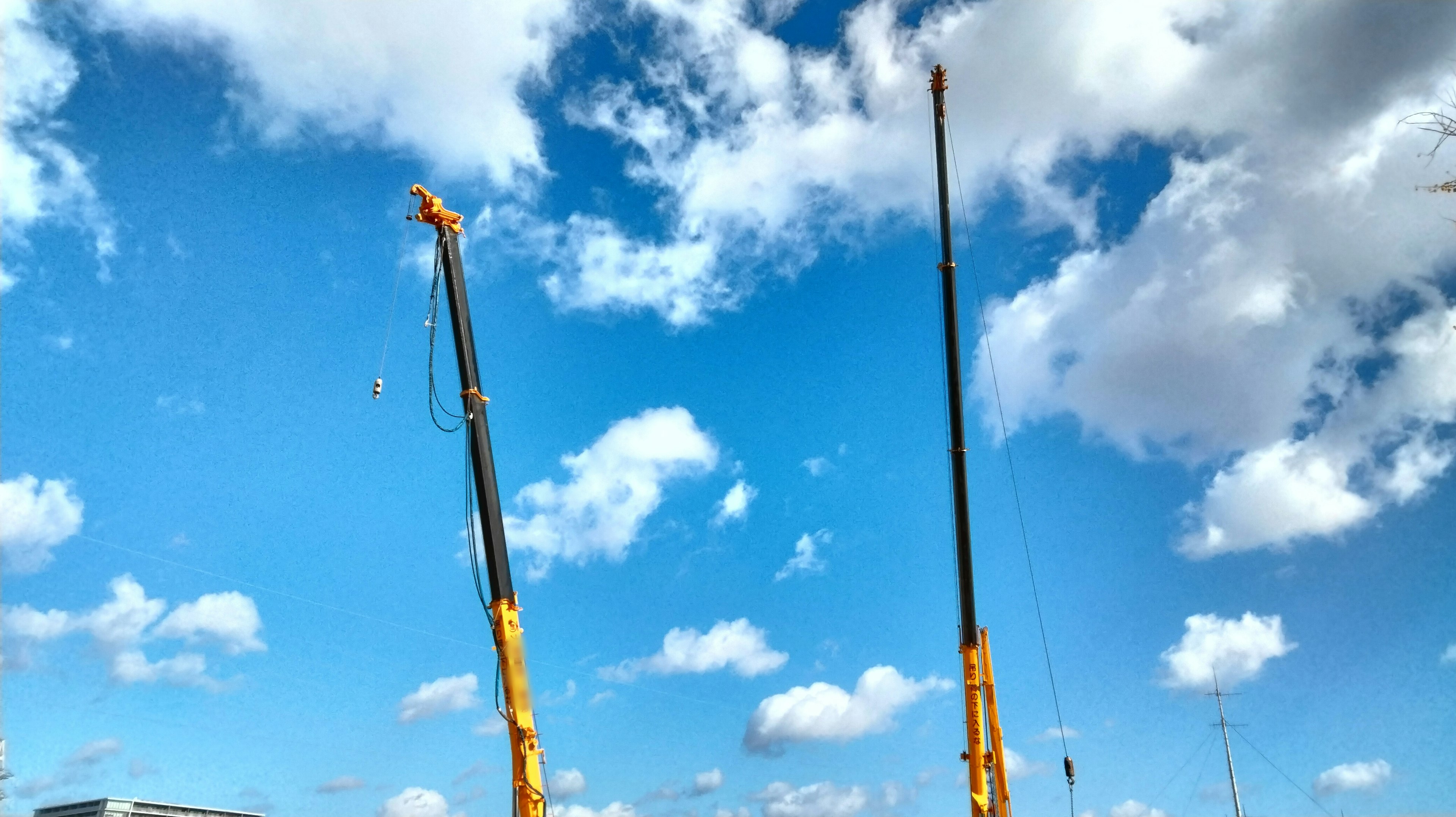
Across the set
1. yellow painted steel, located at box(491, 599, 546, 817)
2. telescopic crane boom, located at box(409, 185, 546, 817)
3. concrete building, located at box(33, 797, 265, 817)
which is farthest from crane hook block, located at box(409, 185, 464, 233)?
concrete building, located at box(33, 797, 265, 817)

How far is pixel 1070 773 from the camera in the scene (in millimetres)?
44219

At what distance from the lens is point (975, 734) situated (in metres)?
42.7

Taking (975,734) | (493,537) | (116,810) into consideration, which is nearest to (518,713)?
(493,537)

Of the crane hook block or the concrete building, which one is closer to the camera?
the crane hook block

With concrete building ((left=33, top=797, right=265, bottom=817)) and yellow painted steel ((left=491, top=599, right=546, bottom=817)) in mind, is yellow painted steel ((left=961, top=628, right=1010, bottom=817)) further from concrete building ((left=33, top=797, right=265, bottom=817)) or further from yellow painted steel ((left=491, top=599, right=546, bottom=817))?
concrete building ((left=33, top=797, right=265, bottom=817))

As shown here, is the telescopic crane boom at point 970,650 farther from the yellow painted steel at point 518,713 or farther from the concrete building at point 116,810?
the concrete building at point 116,810

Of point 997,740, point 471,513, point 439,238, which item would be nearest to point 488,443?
point 471,513

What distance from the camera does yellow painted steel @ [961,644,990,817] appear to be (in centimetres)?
4219

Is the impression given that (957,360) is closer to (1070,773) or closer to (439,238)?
(1070,773)

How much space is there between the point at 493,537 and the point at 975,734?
23.1 meters

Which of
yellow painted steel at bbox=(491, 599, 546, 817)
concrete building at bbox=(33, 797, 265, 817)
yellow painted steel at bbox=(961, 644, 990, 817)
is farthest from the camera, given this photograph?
concrete building at bbox=(33, 797, 265, 817)

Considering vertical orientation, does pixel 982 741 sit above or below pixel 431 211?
below

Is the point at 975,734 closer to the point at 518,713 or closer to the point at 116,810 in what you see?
the point at 518,713

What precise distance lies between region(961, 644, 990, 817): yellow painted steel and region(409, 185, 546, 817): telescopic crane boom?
1975 centimetres
